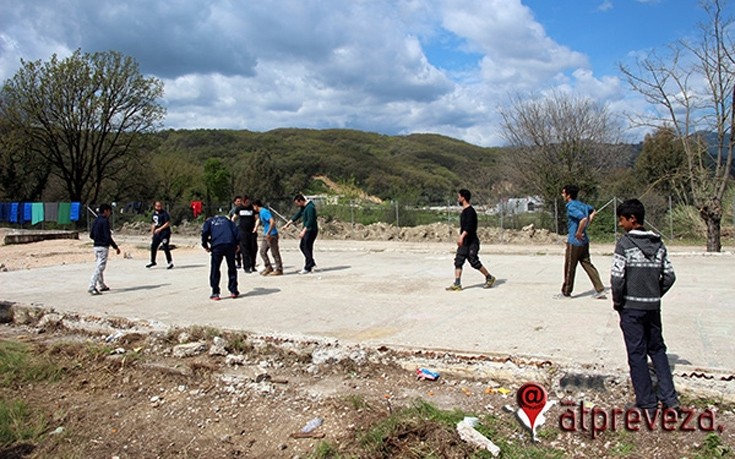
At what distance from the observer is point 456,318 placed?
772 cm

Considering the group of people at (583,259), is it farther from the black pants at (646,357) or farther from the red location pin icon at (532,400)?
the red location pin icon at (532,400)

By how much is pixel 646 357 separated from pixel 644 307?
389 millimetres

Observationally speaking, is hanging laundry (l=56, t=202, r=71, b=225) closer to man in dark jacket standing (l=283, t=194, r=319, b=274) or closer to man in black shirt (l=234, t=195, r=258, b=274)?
man in black shirt (l=234, t=195, r=258, b=274)

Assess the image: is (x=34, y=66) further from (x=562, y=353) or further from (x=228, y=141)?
(x=228, y=141)

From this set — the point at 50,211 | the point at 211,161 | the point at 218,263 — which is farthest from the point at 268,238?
the point at 211,161

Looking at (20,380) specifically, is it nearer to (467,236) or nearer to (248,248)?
(467,236)

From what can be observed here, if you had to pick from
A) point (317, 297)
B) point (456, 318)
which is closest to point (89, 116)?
point (317, 297)

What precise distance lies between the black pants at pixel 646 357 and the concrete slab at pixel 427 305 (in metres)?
0.75

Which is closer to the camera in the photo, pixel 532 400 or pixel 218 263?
pixel 532 400

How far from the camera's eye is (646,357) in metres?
4.44

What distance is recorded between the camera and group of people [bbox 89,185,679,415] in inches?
174

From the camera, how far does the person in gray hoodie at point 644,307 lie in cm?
440

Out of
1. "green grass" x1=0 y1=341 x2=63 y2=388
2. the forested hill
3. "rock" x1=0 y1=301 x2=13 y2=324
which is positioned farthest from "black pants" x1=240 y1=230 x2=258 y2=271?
the forested hill

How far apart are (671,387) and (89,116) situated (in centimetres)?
3891
